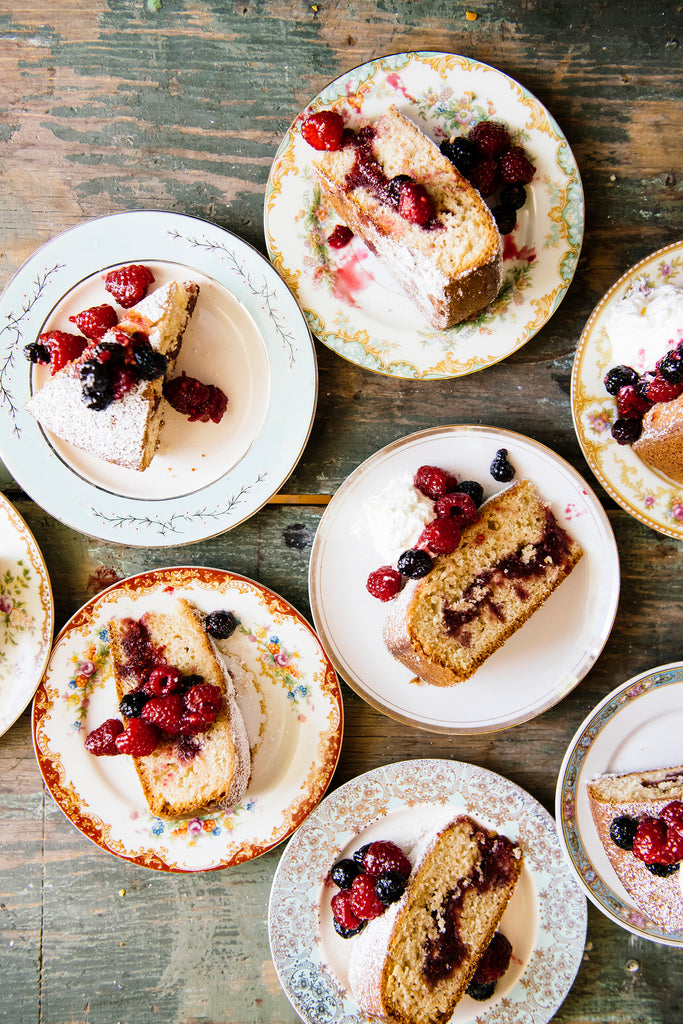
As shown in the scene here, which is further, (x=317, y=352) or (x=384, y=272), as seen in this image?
(x=317, y=352)

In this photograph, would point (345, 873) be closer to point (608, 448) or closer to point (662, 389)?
point (608, 448)

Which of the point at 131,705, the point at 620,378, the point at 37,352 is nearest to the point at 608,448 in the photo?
the point at 620,378

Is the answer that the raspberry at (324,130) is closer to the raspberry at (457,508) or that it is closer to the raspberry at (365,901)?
the raspberry at (457,508)

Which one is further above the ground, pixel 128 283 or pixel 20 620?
pixel 128 283

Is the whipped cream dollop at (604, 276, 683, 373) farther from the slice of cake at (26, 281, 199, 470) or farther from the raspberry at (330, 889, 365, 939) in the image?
the raspberry at (330, 889, 365, 939)

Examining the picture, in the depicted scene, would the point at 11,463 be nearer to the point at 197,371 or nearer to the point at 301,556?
the point at 197,371

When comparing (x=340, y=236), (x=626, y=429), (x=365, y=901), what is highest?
(x=340, y=236)

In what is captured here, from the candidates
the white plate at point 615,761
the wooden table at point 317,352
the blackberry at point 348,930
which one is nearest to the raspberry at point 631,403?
the wooden table at point 317,352
